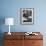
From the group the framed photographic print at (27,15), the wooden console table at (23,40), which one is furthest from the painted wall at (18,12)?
the wooden console table at (23,40)

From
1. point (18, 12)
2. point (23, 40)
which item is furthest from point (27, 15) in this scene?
point (23, 40)

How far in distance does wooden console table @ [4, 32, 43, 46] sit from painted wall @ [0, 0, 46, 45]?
1.93 feet

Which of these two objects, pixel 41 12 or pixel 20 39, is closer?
pixel 20 39

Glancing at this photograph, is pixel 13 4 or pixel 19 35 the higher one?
pixel 13 4

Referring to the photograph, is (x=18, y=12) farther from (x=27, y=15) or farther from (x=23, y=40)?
(x=23, y=40)

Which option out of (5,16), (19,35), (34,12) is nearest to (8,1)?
(5,16)

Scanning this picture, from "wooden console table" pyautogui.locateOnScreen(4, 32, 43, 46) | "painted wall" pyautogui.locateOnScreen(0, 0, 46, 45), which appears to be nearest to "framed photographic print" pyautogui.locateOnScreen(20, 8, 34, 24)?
"painted wall" pyautogui.locateOnScreen(0, 0, 46, 45)

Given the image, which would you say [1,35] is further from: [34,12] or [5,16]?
[34,12]

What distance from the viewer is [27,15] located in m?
4.49

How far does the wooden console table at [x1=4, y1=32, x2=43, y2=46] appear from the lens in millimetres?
3949

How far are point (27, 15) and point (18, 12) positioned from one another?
1.08 ft

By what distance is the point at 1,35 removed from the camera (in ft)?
14.8

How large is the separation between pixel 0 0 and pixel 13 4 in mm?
469

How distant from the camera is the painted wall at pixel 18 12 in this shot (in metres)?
4.47
